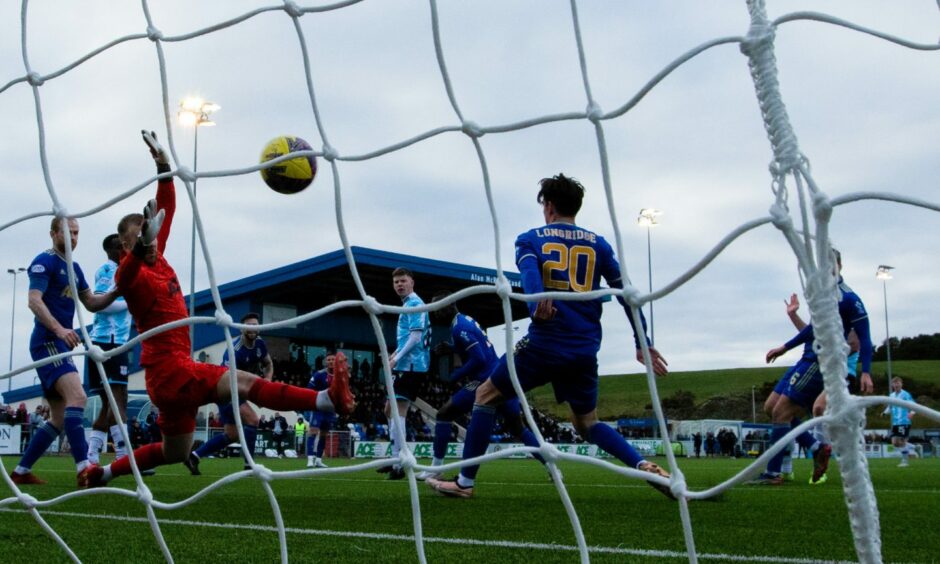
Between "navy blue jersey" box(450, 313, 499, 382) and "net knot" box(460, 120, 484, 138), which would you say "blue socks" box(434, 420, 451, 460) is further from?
"net knot" box(460, 120, 484, 138)

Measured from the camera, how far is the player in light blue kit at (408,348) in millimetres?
8094

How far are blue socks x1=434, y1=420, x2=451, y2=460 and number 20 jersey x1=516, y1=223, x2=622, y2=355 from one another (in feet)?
8.69

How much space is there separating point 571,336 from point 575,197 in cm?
77

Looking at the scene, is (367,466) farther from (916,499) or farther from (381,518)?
(916,499)

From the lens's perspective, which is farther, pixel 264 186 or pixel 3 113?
pixel 264 186

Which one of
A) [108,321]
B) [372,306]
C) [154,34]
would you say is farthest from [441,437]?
[372,306]

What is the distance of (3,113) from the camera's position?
4145mm

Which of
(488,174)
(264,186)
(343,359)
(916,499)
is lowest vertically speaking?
(916,499)

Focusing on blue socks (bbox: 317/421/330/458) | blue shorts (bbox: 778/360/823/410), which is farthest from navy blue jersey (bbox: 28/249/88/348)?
blue socks (bbox: 317/421/330/458)

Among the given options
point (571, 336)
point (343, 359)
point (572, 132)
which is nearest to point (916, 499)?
point (571, 336)

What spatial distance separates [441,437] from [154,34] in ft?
15.3

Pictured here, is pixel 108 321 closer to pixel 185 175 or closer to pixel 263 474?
pixel 185 175

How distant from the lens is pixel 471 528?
411 centimetres

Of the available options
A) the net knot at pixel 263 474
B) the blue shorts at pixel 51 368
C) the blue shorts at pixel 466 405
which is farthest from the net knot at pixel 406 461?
the blue shorts at pixel 466 405
